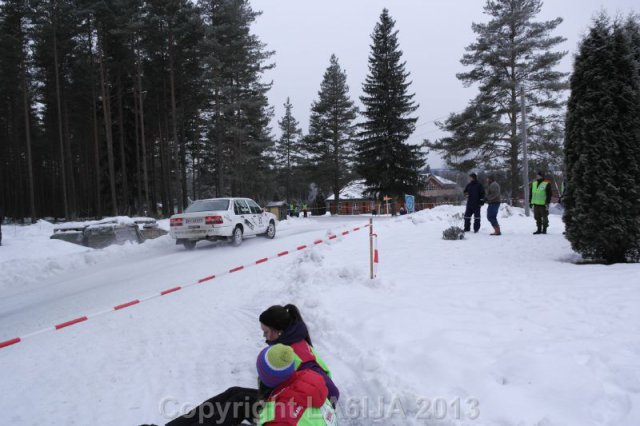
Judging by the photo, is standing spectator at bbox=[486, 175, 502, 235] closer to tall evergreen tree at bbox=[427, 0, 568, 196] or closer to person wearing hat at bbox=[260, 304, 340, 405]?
person wearing hat at bbox=[260, 304, 340, 405]

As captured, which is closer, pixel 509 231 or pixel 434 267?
pixel 434 267

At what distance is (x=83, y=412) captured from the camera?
3.48 metres

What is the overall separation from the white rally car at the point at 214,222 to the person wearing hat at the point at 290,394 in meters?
10.4

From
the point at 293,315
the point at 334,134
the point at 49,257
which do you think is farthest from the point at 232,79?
the point at 293,315

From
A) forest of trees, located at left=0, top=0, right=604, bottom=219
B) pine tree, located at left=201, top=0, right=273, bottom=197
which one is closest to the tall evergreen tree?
forest of trees, located at left=0, top=0, right=604, bottom=219

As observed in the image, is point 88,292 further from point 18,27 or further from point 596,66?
point 18,27

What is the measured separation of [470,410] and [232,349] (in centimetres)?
290

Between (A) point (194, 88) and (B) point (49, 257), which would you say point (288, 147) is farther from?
(B) point (49, 257)

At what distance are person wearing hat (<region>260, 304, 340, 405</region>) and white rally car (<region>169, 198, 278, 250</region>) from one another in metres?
9.85

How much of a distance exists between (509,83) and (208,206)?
2419 centimetres

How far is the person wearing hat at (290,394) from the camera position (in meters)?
2.40

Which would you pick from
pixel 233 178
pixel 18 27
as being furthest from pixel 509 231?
pixel 18 27

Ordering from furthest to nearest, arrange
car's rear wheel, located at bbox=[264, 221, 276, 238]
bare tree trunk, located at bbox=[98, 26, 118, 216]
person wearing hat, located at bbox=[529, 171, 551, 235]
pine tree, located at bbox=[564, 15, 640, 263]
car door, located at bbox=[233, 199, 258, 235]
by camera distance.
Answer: bare tree trunk, located at bbox=[98, 26, 118, 216] → car's rear wheel, located at bbox=[264, 221, 276, 238] → car door, located at bbox=[233, 199, 258, 235] → person wearing hat, located at bbox=[529, 171, 551, 235] → pine tree, located at bbox=[564, 15, 640, 263]

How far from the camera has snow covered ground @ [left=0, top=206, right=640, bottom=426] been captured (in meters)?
3.13
